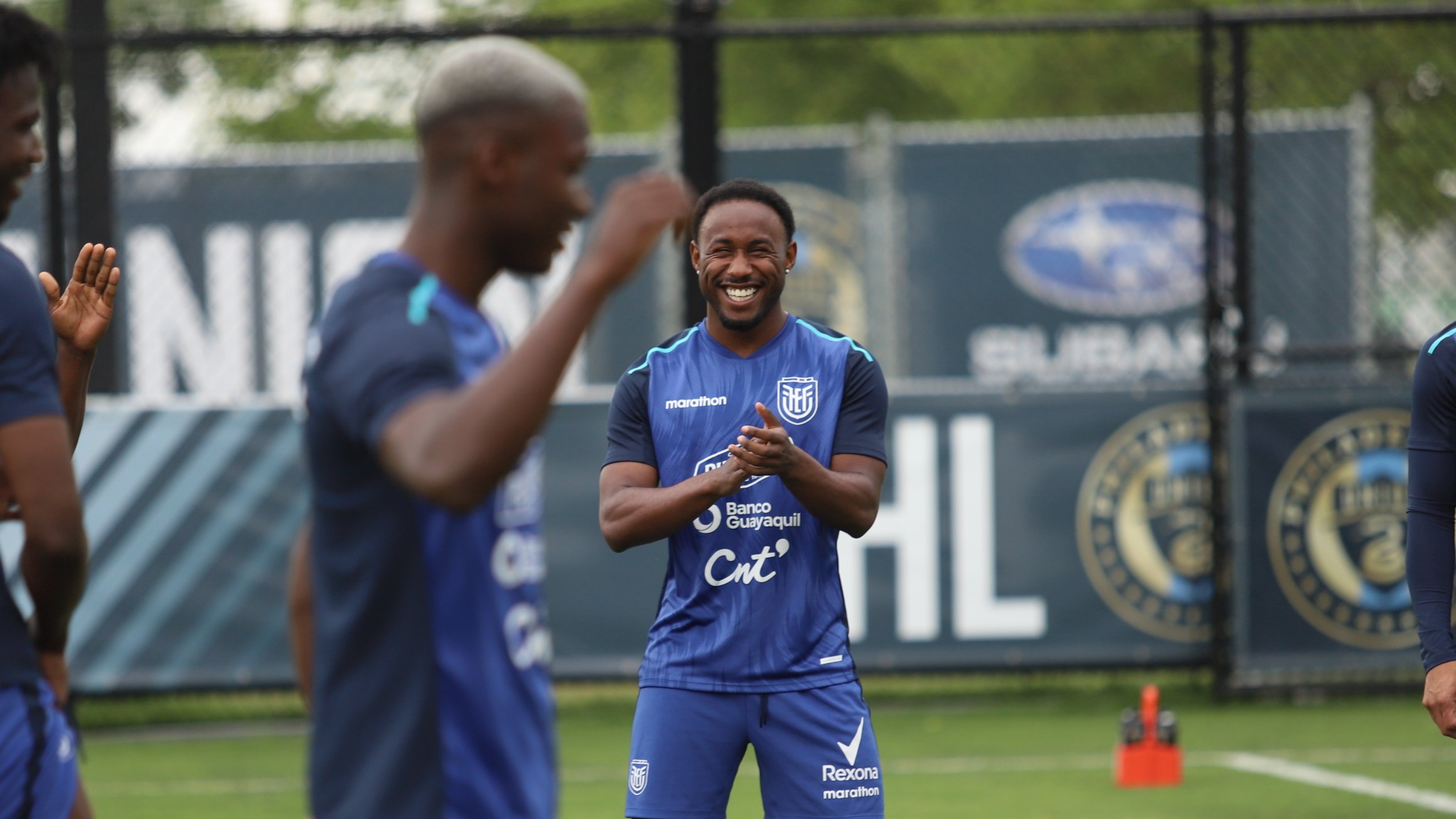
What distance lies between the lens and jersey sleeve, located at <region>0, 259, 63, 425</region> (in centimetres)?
289

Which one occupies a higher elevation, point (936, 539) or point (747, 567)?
point (747, 567)

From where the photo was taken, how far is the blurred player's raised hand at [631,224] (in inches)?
94.7

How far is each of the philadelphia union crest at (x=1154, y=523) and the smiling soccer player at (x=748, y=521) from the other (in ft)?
17.9

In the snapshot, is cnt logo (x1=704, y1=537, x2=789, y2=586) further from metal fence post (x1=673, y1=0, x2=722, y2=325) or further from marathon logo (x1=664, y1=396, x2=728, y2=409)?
metal fence post (x1=673, y1=0, x2=722, y2=325)

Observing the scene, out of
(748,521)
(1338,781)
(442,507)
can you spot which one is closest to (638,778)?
(748,521)

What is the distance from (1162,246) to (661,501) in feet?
41.7

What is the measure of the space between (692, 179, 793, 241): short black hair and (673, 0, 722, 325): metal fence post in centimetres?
490

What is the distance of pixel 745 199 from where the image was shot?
4617 millimetres

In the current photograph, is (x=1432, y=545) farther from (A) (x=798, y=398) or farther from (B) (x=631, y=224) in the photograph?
(B) (x=631, y=224)

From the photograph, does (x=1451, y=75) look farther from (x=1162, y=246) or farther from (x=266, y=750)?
(x=266, y=750)

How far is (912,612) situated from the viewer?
383 inches

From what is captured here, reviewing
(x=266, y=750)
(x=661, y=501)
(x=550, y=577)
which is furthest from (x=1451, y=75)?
(x=661, y=501)

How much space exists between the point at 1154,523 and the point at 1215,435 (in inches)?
23.8

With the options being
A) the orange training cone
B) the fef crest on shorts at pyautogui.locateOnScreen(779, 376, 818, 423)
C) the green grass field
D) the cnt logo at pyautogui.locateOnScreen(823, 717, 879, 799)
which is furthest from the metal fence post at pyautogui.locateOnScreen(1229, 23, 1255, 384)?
the cnt logo at pyautogui.locateOnScreen(823, 717, 879, 799)
